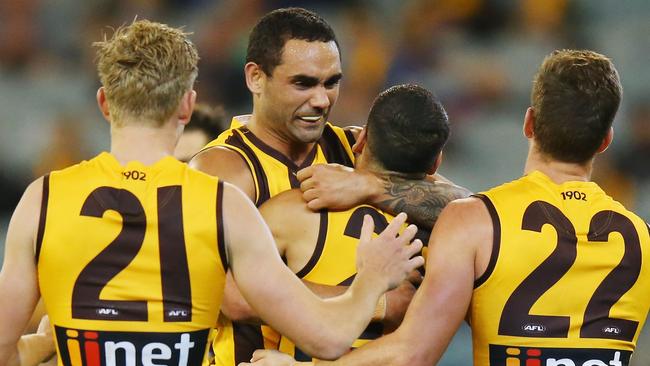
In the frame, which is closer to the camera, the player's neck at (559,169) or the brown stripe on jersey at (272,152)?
the player's neck at (559,169)

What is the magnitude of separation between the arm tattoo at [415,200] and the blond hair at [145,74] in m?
0.95

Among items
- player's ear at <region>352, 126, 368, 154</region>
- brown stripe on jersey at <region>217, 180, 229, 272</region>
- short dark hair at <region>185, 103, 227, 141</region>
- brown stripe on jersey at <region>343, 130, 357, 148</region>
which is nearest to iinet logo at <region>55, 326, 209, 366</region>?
brown stripe on jersey at <region>217, 180, 229, 272</region>

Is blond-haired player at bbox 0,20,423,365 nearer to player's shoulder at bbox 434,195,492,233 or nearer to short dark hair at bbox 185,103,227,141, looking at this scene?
player's shoulder at bbox 434,195,492,233

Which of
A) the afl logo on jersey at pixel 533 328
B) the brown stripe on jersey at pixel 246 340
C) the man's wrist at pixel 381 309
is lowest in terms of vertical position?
the brown stripe on jersey at pixel 246 340

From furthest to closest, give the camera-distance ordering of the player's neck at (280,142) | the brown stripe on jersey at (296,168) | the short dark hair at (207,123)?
the short dark hair at (207,123) → the player's neck at (280,142) → the brown stripe on jersey at (296,168)

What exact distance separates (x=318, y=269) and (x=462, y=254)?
1.91 feet

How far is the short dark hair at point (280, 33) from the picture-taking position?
4.66 metres

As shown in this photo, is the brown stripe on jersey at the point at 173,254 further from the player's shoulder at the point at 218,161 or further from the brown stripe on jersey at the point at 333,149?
the brown stripe on jersey at the point at 333,149

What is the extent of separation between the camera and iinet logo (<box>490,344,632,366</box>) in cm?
364

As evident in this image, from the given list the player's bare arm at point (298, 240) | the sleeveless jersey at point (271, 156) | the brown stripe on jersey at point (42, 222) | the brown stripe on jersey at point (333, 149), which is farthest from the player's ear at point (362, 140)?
the brown stripe on jersey at point (42, 222)

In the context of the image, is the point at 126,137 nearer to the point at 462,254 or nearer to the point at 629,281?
the point at 462,254

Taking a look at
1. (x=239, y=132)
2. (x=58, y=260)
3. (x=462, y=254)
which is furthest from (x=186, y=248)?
(x=239, y=132)

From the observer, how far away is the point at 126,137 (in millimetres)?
3363

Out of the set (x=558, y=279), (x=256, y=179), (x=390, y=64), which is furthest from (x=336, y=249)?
(x=390, y=64)
